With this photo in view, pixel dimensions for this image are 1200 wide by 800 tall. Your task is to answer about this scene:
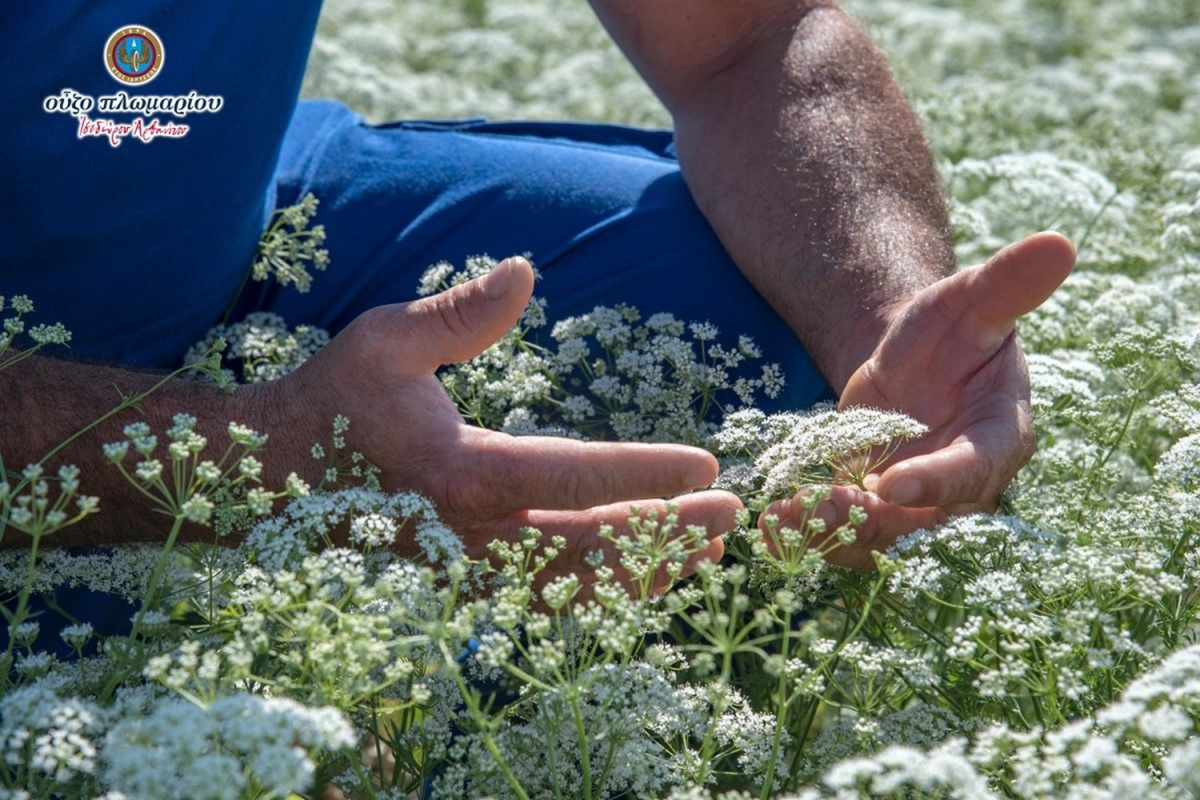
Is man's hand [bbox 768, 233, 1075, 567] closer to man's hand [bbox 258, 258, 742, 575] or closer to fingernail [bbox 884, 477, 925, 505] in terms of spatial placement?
fingernail [bbox 884, 477, 925, 505]

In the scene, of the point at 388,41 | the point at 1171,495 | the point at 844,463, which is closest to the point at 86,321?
the point at 844,463

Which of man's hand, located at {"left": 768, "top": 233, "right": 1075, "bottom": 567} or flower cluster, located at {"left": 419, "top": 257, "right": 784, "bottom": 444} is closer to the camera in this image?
man's hand, located at {"left": 768, "top": 233, "right": 1075, "bottom": 567}

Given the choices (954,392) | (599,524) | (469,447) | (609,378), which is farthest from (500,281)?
(954,392)

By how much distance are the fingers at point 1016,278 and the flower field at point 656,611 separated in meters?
0.40

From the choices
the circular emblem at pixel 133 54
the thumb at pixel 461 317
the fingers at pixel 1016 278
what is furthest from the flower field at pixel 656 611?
the circular emblem at pixel 133 54

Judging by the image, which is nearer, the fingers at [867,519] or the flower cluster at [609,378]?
the fingers at [867,519]

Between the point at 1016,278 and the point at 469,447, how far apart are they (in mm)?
1331

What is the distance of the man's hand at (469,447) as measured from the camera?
293cm

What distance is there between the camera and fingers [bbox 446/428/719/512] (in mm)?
2916

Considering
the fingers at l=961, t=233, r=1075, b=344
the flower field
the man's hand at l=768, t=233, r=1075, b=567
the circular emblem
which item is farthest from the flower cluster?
the circular emblem

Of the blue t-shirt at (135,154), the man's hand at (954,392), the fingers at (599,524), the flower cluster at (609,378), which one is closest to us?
the fingers at (599,524)

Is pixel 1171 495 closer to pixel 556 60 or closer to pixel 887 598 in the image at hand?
pixel 887 598

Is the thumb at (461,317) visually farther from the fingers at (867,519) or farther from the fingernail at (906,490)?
the fingernail at (906,490)

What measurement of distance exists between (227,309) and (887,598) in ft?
7.23
